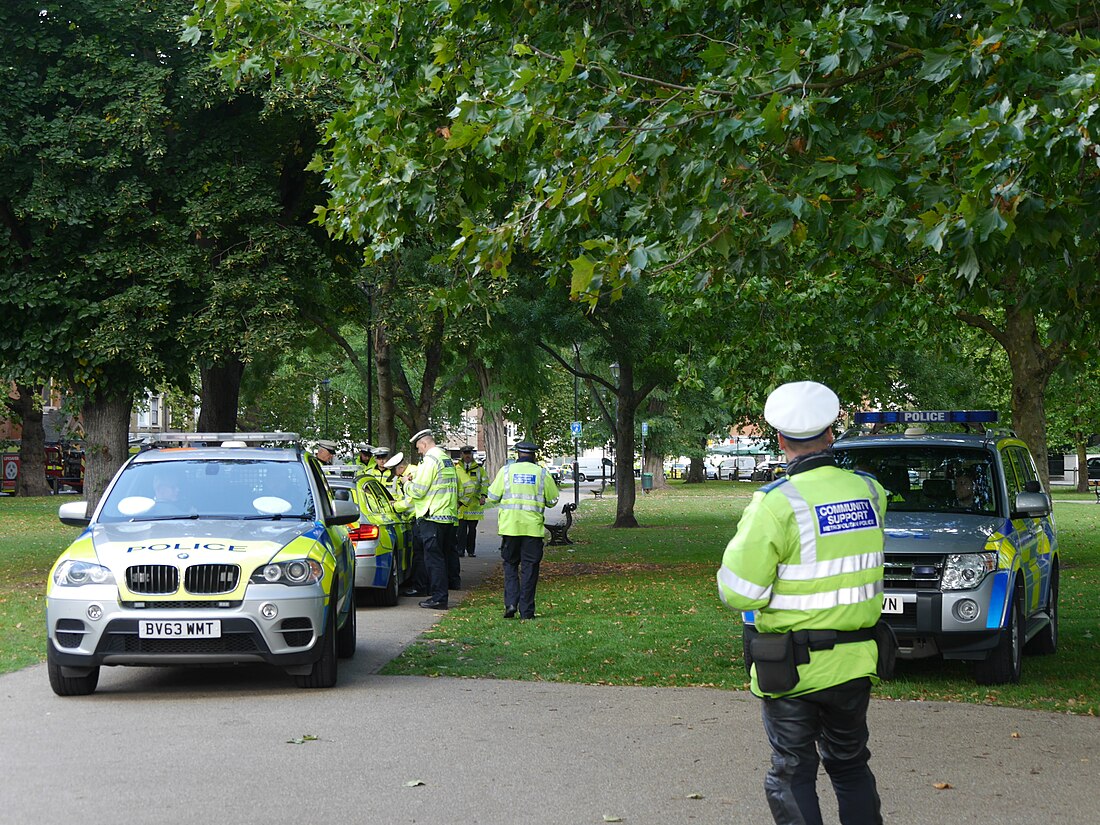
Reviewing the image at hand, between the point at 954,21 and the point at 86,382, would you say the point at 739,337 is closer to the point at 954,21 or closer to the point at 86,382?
the point at 86,382

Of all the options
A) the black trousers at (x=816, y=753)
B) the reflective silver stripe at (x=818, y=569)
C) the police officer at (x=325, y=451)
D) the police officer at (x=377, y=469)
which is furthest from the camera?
the police officer at (x=325, y=451)

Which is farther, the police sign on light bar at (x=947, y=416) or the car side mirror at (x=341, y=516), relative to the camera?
the police sign on light bar at (x=947, y=416)

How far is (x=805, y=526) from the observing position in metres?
5.00

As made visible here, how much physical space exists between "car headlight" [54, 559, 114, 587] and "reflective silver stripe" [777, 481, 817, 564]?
6018 mm

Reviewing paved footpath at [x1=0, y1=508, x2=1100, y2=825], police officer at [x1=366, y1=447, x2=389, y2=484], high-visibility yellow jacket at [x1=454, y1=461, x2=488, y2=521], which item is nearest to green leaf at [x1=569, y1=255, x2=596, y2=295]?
paved footpath at [x1=0, y1=508, x2=1100, y2=825]

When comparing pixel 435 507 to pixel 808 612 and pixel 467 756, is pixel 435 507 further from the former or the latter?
pixel 808 612

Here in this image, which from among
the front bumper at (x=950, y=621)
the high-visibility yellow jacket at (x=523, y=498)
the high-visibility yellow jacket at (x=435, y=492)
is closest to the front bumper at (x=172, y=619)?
the front bumper at (x=950, y=621)

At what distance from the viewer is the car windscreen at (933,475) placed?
11220 millimetres

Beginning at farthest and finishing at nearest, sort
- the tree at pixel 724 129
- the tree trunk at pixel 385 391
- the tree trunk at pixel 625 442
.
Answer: the tree trunk at pixel 625 442 < the tree trunk at pixel 385 391 < the tree at pixel 724 129

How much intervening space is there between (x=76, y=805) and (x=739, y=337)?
1527 cm

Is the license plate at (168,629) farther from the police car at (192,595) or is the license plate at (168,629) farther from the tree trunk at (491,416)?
the tree trunk at (491,416)

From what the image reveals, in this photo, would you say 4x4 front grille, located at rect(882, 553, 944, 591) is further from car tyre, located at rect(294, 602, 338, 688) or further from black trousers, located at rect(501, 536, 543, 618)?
black trousers, located at rect(501, 536, 543, 618)

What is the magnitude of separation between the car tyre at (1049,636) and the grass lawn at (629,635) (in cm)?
17

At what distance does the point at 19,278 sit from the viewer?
19.8 m
